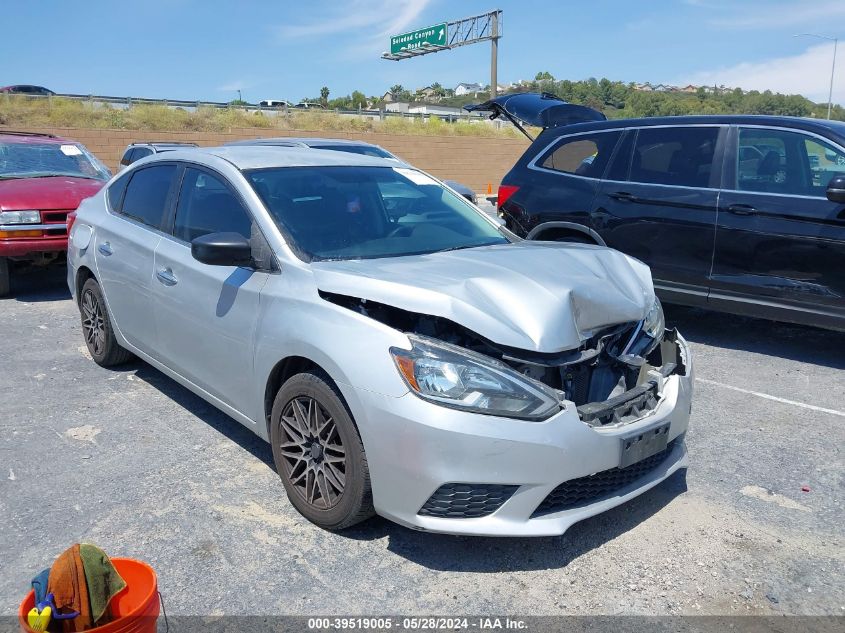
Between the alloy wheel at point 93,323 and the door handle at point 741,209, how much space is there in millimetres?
4892

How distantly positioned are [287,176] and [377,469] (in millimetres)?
1862

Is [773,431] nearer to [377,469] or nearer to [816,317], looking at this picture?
[816,317]

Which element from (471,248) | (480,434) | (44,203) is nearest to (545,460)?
(480,434)

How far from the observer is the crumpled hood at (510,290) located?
2.92 m

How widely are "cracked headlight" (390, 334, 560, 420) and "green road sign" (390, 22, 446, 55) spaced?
116 feet

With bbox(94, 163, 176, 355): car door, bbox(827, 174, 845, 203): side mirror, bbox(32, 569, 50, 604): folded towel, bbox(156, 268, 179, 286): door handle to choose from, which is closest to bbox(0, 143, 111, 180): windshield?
bbox(94, 163, 176, 355): car door

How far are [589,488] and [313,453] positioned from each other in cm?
119

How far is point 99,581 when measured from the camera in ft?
7.06

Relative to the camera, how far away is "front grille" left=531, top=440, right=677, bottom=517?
2.90m

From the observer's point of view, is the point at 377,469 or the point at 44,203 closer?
the point at 377,469

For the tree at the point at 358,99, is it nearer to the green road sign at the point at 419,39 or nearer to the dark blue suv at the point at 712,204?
the green road sign at the point at 419,39

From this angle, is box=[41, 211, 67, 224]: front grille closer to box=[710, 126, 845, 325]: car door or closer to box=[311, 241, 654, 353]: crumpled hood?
box=[311, 241, 654, 353]: crumpled hood

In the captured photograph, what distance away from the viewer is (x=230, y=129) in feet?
89.9

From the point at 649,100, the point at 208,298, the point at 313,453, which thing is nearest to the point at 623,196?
the point at 208,298
